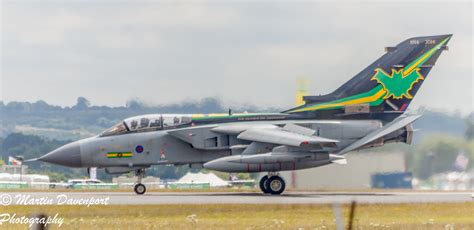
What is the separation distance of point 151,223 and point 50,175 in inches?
1006

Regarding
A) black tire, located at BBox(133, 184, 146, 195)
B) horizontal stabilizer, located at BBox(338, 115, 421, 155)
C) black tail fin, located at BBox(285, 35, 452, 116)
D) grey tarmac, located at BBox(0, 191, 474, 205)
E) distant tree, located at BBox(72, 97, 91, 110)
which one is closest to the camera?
grey tarmac, located at BBox(0, 191, 474, 205)

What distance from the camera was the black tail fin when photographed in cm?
3306

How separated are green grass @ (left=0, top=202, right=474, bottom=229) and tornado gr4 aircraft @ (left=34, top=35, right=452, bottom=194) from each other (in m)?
7.07

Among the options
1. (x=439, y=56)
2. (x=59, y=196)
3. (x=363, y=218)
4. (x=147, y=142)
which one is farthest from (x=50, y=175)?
(x=363, y=218)

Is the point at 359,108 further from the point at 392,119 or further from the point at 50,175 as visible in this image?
the point at 50,175

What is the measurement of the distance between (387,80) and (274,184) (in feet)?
16.9

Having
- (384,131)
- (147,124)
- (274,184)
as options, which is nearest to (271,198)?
(274,184)

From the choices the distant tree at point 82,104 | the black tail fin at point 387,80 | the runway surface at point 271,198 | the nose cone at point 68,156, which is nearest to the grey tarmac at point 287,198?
the runway surface at point 271,198

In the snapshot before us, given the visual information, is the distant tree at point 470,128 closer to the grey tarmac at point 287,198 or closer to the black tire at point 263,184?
the grey tarmac at point 287,198

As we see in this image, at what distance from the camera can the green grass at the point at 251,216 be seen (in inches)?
750

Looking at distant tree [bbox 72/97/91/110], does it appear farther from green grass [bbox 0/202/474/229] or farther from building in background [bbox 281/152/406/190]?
green grass [bbox 0/202/474/229]

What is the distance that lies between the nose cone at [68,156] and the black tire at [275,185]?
6.03 m

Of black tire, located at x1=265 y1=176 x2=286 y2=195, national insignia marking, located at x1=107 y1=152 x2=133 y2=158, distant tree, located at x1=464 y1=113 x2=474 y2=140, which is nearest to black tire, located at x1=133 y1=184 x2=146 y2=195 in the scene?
national insignia marking, located at x1=107 y1=152 x2=133 y2=158

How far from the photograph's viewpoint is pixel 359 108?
33.1 meters
